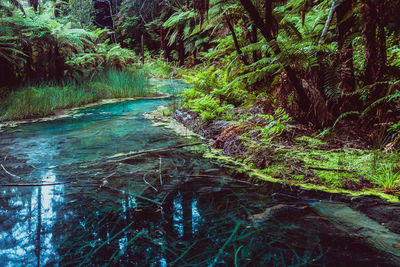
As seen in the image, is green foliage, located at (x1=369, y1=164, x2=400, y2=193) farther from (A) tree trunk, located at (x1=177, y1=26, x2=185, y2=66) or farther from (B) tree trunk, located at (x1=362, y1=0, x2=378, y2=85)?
(A) tree trunk, located at (x1=177, y1=26, x2=185, y2=66)

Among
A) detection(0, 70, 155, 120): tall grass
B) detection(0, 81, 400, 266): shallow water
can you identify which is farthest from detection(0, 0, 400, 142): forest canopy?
detection(0, 81, 400, 266): shallow water

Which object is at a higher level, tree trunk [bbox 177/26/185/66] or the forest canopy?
tree trunk [bbox 177/26/185/66]

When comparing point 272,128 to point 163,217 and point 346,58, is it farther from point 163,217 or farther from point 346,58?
point 163,217

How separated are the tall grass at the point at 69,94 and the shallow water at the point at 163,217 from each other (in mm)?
2425

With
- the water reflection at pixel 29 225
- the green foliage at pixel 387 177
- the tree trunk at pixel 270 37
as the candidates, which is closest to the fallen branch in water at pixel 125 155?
the water reflection at pixel 29 225

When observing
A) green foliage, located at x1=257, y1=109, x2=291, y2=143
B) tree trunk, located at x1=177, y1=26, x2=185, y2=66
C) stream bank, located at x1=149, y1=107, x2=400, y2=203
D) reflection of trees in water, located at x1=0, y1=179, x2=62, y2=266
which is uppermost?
tree trunk, located at x1=177, y1=26, x2=185, y2=66

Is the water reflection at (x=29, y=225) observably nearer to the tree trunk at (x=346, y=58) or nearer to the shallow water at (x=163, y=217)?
the shallow water at (x=163, y=217)

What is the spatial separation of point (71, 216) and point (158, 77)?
11.8 m

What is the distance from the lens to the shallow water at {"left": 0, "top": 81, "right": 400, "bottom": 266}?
133 centimetres

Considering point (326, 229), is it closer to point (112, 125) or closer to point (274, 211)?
point (274, 211)

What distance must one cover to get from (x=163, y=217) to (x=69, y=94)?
208 inches

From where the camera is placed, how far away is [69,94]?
6.03 m

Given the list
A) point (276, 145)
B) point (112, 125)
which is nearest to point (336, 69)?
point (276, 145)

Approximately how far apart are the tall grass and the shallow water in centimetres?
242
